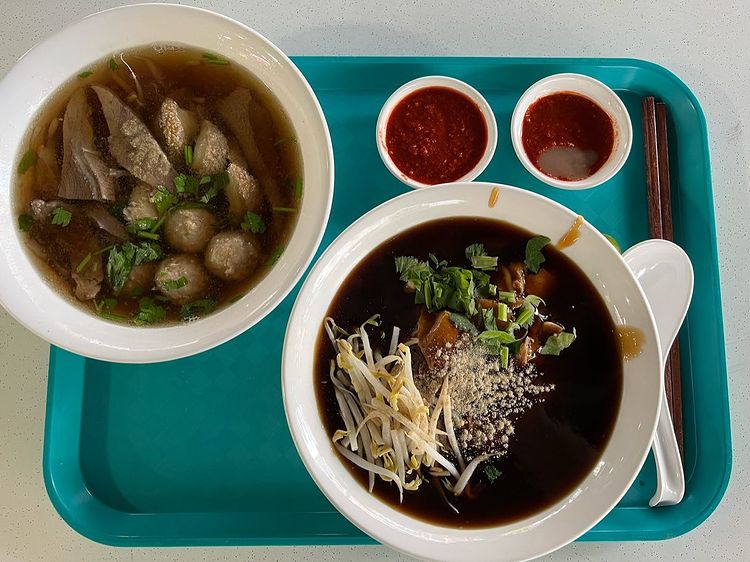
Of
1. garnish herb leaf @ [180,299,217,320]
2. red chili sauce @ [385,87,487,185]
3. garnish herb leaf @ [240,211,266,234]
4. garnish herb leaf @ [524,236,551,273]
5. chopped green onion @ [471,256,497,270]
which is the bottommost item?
garnish herb leaf @ [180,299,217,320]

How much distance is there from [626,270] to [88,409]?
1.69 m

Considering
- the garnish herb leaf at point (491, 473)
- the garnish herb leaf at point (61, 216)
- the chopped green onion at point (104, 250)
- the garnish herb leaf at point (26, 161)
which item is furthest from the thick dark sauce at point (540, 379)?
the garnish herb leaf at point (26, 161)

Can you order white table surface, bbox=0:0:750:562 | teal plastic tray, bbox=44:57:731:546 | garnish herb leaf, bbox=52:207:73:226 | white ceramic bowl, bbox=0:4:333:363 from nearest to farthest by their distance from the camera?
white ceramic bowl, bbox=0:4:333:363 < garnish herb leaf, bbox=52:207:73:226 < teal plastic tray, bbox=44:57:731:546 < white table surface, bbox=0:0:750:562

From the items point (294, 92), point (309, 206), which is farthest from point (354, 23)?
point (309, 206)

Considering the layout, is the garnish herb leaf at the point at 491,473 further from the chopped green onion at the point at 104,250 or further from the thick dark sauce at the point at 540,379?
the chopped green onion at the point at 104,250

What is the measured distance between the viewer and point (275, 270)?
1.75m

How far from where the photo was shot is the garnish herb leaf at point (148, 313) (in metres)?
1.80

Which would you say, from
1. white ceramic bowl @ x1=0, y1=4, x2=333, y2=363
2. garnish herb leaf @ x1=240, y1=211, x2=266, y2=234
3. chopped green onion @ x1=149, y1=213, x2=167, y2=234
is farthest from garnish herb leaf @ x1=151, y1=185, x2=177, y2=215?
white ceramic bowl @ x1=0, y1=4, x2=333, y2=363

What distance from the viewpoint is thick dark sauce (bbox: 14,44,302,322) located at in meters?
1.81

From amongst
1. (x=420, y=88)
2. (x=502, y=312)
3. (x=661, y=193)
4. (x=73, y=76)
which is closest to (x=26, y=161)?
(x=73, y=76)

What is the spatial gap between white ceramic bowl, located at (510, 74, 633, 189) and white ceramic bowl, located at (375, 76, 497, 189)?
0.26ft

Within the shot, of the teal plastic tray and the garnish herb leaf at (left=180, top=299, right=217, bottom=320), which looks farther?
the teal plastic tray

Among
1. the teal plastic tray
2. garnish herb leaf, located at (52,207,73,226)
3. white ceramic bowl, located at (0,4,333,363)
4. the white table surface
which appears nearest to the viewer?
white ceramic bowl, located at (0,4,333,363)

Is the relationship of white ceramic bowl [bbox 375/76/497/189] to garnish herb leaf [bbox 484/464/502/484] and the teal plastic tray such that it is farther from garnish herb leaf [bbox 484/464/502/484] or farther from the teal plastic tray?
garnish herb leaf [bbox 484/464/502/484]
